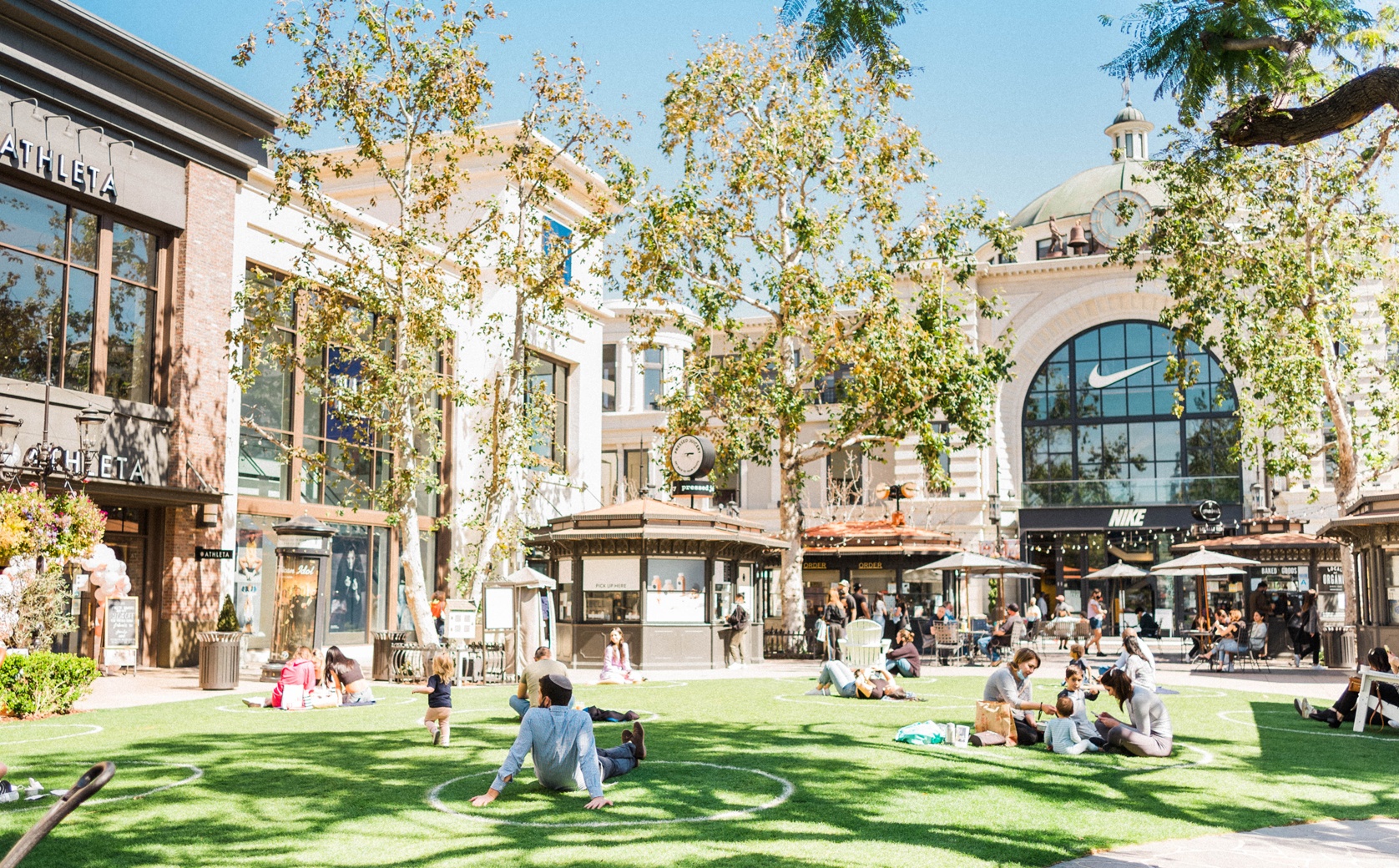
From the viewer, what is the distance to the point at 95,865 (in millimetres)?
6848

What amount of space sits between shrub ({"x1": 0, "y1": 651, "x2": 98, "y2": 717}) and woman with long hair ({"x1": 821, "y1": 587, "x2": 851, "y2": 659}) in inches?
611

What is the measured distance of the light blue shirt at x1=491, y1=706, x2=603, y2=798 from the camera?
333 inches

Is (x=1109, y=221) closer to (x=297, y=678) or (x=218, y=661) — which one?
(x=218, y=661)

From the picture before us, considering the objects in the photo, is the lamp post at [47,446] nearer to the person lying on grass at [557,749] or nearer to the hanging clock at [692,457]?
the hanging clock at [692,457]

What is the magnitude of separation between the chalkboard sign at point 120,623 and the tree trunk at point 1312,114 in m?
19.8

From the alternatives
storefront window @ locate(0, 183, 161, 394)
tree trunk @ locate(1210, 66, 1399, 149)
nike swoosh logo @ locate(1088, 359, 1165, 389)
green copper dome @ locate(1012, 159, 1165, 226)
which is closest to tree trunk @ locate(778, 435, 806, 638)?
storefront window @ locate(0, 183, 161, 394)

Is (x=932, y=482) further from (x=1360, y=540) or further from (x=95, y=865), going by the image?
(x=95, y=865)

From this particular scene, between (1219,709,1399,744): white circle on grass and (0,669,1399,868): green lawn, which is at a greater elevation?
(0,669,1399,868): green lawn

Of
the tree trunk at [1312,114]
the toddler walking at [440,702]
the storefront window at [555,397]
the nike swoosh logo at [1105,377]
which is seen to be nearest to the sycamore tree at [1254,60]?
the tree trunk at [1312,114]

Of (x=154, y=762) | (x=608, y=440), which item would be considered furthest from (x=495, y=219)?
(x=608, y=440)

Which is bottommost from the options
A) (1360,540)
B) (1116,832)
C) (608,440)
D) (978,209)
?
(1116,832)

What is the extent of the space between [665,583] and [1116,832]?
57.3ft

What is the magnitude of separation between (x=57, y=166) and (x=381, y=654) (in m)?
9.94

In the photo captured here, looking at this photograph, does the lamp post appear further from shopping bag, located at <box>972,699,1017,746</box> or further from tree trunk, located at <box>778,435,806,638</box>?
tree trunk, located at <box>778,435,806,638</box>
